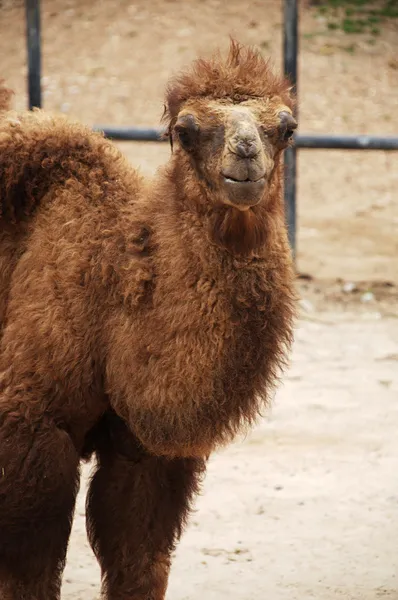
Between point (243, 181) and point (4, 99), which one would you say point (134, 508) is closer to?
point (243, 181)

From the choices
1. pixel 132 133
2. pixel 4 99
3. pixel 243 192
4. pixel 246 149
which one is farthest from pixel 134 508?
pixel 132 133

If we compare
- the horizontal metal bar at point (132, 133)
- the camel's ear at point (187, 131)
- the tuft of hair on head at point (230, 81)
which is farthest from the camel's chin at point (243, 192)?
the horizontal metal bar at point (132, 133)

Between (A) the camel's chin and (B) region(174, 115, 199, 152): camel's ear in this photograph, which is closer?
(A) the camel's chin

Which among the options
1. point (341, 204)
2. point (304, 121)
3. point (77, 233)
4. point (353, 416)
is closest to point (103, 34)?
point (304, 121)

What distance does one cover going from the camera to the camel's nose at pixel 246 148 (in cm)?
362

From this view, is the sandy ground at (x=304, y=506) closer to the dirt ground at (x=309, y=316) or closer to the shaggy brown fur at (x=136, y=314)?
the dirt ground at (x=309, y=316)

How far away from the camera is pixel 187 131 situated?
3809mm

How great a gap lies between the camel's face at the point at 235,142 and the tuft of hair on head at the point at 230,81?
0.13 feet

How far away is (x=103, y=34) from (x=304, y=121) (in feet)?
12.7

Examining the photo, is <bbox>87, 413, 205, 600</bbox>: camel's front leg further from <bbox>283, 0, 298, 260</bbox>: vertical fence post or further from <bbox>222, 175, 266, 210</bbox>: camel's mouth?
<bbox>283, 0, 298, 260</bbox>: vertical fence post

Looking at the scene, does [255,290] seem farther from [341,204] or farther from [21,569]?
[341,204]

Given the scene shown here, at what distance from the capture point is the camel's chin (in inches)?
143

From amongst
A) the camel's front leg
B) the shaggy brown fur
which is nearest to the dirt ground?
the camel's front leg

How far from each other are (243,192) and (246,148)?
0.14m
